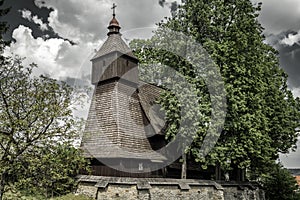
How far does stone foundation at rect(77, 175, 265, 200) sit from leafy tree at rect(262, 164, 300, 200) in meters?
7.75

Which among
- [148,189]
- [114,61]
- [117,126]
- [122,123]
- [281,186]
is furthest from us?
[281,186]

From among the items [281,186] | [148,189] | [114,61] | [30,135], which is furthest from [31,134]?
[281,186]

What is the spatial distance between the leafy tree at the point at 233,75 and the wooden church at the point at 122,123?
2054 millimetres

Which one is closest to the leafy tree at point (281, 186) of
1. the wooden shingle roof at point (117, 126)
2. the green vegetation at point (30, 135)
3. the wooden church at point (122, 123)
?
the wooden church at point (122, 123)

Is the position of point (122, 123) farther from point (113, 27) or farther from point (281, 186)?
point (281, 186)

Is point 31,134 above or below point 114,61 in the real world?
below

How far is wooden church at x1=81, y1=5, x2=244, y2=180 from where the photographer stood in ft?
60.2

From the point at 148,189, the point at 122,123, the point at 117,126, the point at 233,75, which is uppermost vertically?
the point at 233,75

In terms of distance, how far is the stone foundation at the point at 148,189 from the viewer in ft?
52.9

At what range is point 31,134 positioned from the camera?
985 cm

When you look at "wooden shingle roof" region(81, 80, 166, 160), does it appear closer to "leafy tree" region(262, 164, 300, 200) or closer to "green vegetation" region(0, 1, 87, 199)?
"green vegetation" region(0, 1, 87, 199)

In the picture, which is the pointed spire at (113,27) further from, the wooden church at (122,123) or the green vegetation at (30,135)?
the green vegetation at (30,135)

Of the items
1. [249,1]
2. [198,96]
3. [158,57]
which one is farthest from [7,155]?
[249,1]

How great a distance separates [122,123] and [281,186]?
15.2 metres
